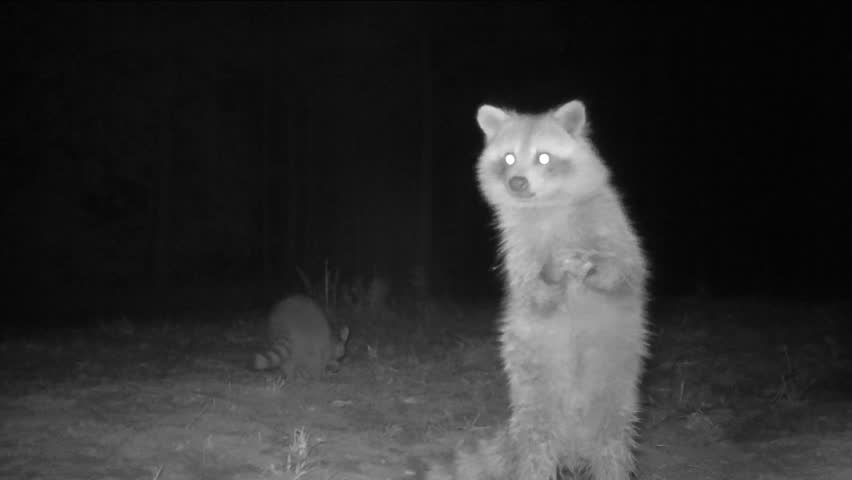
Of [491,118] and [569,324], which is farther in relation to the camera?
[491,118]

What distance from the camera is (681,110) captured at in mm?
25969

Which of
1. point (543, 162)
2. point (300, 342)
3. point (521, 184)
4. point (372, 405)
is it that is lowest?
point (372, 405)

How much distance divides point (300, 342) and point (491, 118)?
11.3 ft

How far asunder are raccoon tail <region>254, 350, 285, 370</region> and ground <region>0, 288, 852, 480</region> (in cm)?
16

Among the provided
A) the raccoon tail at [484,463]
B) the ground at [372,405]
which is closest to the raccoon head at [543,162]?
the raccoon tail at [484,463]

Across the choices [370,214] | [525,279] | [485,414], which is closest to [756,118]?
[370,214]

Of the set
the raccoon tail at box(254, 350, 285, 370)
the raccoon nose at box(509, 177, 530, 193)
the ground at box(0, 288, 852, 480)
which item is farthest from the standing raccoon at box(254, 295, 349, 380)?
the raccoon nose at box(509, 177, 530, 193)

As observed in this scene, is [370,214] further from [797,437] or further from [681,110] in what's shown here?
[797,437]

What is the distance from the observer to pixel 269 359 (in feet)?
23.1

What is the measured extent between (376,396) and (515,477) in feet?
9.55

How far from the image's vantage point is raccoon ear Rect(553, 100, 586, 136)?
427 cm

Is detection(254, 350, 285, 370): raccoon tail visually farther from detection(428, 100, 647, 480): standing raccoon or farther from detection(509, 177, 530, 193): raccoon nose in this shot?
detection(509, 177, 530, 193): raccoon nose

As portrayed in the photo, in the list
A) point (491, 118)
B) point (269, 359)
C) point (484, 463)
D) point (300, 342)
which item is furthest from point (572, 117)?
point (269, 359)

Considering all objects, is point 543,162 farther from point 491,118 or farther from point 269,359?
point 269,359
